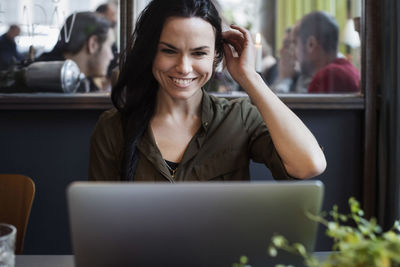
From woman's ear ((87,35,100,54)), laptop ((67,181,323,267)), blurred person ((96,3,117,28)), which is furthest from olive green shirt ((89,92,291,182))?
blurred person ((96,3,117,28))

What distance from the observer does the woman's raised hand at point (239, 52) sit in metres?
1.52

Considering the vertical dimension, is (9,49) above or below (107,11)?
below

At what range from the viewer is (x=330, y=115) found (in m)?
2.02

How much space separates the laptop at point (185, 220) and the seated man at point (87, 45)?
5.10ft

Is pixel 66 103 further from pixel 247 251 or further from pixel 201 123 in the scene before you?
pixel 247 251

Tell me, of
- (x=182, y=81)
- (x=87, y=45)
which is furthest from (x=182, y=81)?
(x=87, y=45)

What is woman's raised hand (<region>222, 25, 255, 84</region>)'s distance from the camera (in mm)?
1516

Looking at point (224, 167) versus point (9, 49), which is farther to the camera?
point (9, 49)

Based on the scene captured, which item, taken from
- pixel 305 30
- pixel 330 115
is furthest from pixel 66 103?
pixel 305 30

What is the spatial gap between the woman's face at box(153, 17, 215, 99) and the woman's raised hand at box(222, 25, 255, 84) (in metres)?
0.10

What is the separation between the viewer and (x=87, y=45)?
2.77 metres

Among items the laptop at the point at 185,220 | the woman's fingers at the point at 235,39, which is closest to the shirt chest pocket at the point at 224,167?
the woman's fingers at the point at 235,39

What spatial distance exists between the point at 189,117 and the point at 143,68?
22cm

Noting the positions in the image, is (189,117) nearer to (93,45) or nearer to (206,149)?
(206,149)
